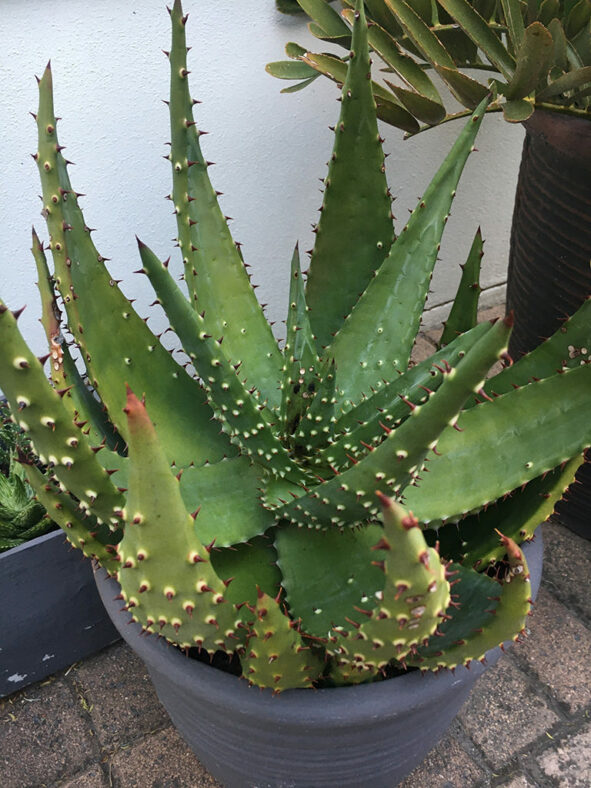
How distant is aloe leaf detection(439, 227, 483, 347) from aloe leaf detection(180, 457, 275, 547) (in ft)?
1.07

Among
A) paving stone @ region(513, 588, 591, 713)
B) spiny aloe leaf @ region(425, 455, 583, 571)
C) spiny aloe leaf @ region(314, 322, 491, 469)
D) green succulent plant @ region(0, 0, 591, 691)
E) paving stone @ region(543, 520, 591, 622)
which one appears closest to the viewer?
→ green succulent plant @ region(0, 0, 591, 691)

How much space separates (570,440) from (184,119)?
549 millimetres

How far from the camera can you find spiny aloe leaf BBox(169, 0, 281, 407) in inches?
33.1

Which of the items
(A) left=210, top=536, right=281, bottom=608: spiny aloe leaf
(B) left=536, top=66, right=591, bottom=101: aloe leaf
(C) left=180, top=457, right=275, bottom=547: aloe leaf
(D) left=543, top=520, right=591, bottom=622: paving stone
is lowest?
(D) left=543, top=520, right=591, bottom=622: paving stone

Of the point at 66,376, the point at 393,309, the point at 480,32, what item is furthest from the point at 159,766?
the point at 480,32

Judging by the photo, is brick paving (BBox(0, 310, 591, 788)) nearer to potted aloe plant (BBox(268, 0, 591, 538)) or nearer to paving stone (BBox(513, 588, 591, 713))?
paving stone (BBox(513, 588, 591, 713))

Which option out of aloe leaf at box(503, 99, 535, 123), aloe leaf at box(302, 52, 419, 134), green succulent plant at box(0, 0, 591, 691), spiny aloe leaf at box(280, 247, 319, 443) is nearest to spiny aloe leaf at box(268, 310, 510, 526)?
green succulent plant at box(0, 0, 591, 691)

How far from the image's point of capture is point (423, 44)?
0.91m

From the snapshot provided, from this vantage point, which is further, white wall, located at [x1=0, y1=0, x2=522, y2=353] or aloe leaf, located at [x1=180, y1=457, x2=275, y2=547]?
white wall, located at [x1=0, y1=0, x2=522, y2=353]

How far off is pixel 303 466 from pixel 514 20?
61 centimetres

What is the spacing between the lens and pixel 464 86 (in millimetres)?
889

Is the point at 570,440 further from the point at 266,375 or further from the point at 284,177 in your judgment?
the point at 284,177

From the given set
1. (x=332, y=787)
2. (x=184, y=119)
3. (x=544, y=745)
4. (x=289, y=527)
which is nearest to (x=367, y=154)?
(x=184, y=119)

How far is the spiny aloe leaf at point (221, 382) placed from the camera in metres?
0.69
